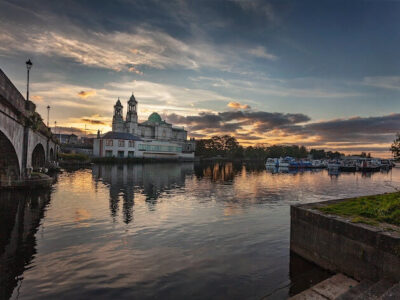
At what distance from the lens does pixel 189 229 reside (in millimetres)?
16391

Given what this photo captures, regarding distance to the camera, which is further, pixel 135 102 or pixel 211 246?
pixel 135 102

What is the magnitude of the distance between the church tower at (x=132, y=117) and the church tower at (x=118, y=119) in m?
3.92

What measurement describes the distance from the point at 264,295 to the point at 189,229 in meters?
8.31

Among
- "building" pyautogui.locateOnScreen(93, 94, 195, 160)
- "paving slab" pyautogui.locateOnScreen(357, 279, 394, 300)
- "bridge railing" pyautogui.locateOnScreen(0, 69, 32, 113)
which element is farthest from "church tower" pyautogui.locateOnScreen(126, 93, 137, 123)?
"paving slab" pyautogui.locateOnScreen(357, 279, 394, 300)

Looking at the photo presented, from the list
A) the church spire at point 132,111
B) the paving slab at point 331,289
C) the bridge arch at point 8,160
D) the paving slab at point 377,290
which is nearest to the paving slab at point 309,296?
the paving slab at point 331,289

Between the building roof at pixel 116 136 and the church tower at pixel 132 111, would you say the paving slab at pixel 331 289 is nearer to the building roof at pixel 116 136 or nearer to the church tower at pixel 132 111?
the building roof at pixel 116 136

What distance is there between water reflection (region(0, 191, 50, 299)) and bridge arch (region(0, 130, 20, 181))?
79.2 inches

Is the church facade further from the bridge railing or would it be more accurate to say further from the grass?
the grass

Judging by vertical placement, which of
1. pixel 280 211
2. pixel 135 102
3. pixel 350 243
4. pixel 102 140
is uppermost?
pixel 135 102

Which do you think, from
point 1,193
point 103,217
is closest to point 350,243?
point 103,217

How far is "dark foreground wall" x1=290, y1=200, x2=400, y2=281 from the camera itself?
7.60 meters

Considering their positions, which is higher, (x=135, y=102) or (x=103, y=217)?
(x=135, y=102)

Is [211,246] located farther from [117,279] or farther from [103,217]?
[103,217]

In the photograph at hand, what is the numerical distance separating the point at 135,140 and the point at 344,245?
405ft
